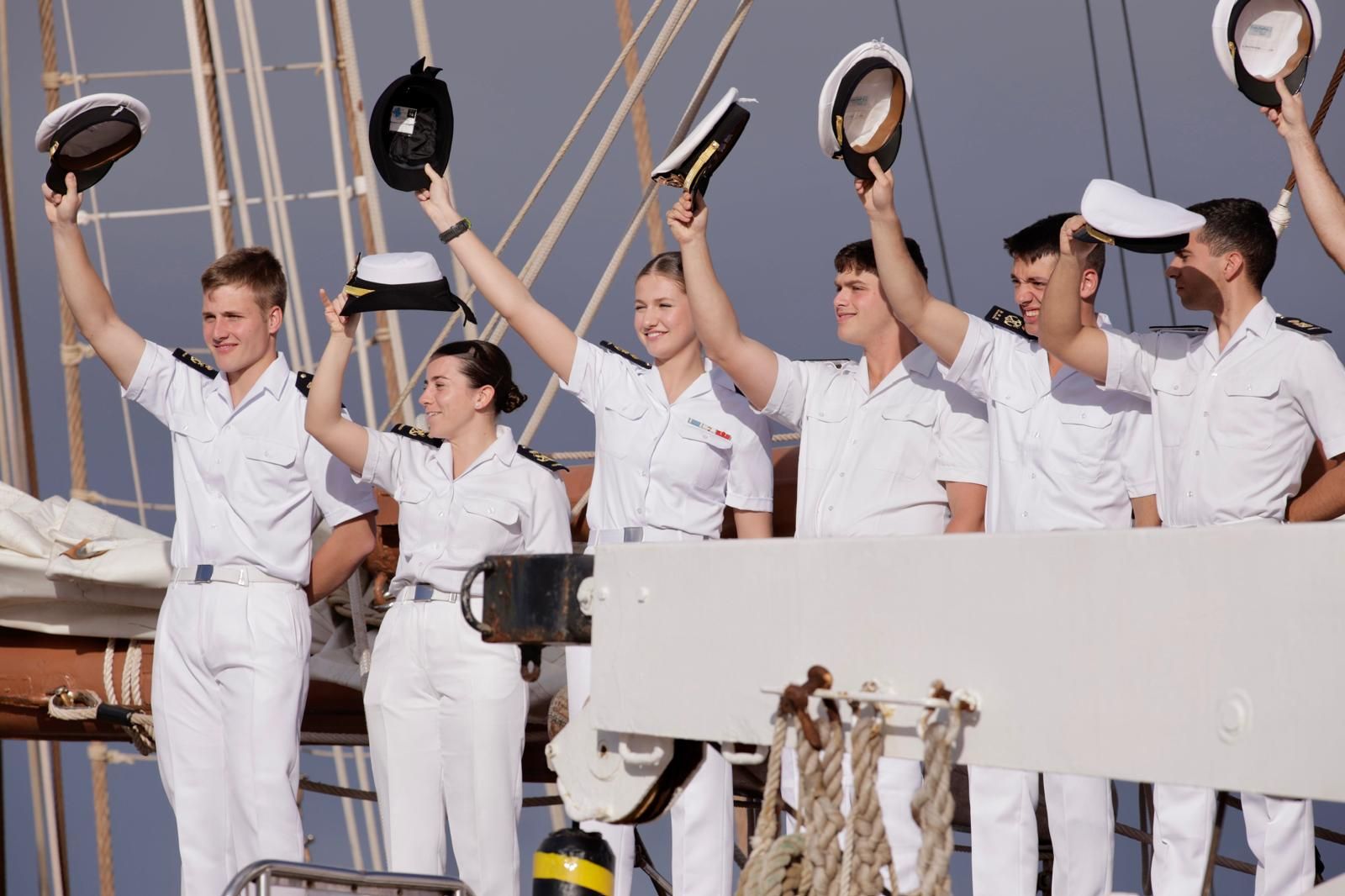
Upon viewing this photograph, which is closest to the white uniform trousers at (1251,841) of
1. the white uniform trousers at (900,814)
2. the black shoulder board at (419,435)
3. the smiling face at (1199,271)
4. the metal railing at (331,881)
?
the white uniform trousers at (900,814)

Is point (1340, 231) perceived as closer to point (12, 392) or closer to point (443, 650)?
point (443, 650)

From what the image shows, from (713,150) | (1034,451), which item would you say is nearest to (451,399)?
(713,150)

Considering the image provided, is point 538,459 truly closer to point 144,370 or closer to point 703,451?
point 703,451

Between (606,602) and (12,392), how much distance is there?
6581 millimetres

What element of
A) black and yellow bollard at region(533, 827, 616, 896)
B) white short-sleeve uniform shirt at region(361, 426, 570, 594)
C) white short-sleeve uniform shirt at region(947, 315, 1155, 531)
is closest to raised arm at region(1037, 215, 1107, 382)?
white short-sleeve uniform shirt at region(947, 315, 1155, 531)

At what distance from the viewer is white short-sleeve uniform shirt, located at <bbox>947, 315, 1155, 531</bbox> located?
3252mm

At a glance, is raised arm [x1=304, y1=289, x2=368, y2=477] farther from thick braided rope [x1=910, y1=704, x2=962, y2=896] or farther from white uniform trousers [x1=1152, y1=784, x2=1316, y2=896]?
thick braided rope [x1=910, y1=704, x2=962, y2=896]

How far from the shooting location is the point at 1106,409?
3.30m

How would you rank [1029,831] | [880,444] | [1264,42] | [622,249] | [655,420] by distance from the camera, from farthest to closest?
1. [622,249]
2. [655,420]
3. [880,444]
4. [1029,831]
5. [1264,42]

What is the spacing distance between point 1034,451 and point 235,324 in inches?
65.2

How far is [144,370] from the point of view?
3.58 metres

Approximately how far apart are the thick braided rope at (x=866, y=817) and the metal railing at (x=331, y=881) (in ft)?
2.79

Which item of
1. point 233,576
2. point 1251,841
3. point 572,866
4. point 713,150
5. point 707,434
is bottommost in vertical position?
point 1251,841

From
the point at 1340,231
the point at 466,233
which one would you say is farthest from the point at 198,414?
the point at 1340,231
